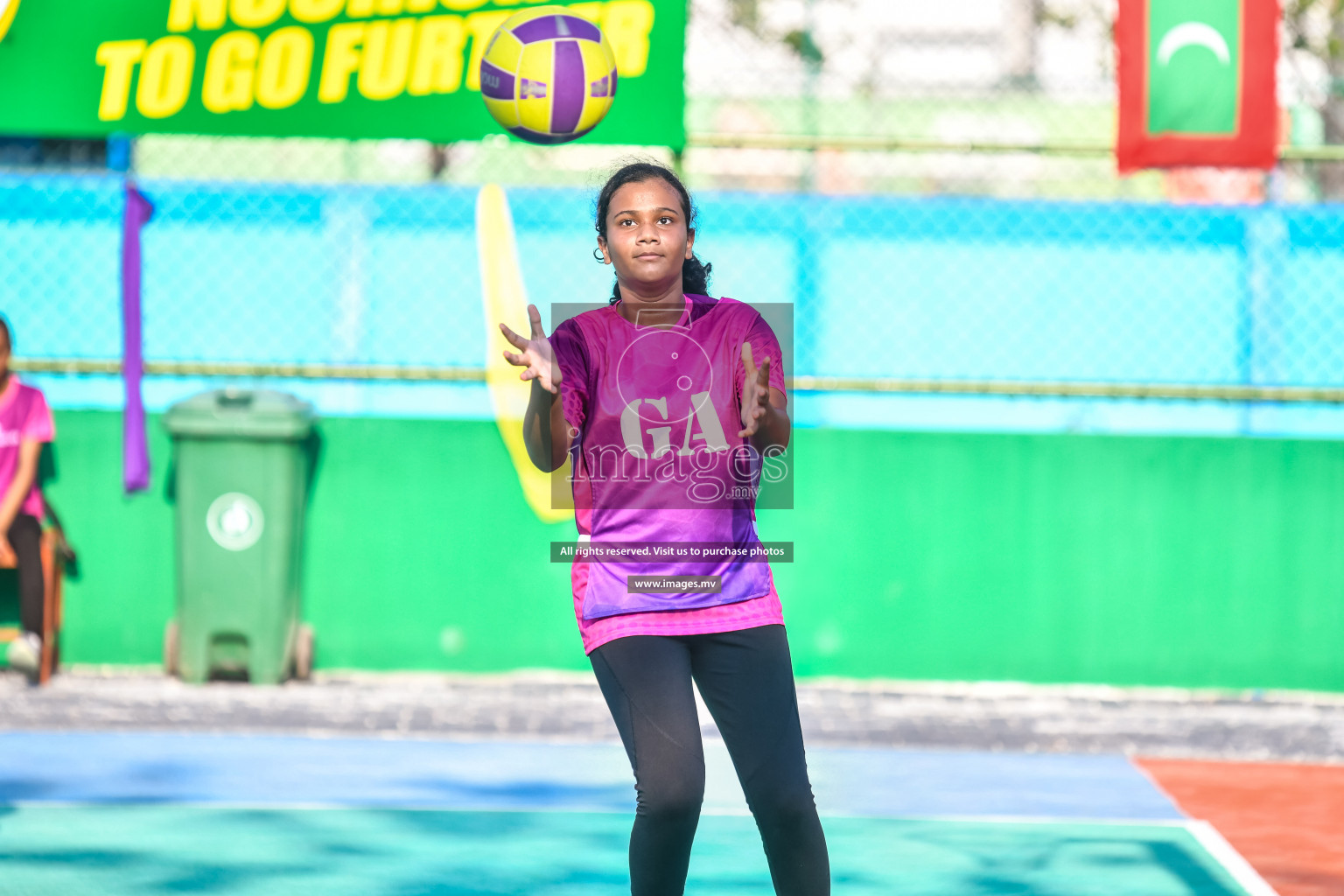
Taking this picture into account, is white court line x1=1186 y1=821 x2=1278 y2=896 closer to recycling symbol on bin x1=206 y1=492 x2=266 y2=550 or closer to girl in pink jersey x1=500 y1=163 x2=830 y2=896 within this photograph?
girl in pink jersey x1=500 y1=163 x2=830 y2=896

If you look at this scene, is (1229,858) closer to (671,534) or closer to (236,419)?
(671,534)

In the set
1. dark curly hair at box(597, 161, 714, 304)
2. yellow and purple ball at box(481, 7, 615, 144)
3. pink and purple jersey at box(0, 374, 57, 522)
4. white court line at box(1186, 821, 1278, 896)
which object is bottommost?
white court line at box(1186, 821, 1278, 896)

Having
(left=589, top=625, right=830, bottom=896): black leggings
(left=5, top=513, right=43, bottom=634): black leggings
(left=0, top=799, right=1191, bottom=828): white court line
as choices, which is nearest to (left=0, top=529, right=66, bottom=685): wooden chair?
(left=5, top=513, right=43, bottom=634): black leggings

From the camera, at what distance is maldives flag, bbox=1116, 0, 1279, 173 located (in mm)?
8492

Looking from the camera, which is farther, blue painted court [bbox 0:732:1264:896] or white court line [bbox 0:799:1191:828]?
white court line [bbox 0:799:1191:828]

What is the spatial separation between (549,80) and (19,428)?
12.3 feet

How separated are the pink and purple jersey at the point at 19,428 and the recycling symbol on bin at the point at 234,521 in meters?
0.93

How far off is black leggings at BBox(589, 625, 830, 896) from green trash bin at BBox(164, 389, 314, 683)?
5050mm

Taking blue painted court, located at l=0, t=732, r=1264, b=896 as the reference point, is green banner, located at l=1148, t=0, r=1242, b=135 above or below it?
above

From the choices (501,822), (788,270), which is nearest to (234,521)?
(501,822)

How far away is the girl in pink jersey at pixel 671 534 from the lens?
349 cm

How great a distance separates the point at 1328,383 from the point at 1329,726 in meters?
2.05

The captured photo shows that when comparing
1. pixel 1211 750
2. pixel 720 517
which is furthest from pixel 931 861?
pixel 1211 750

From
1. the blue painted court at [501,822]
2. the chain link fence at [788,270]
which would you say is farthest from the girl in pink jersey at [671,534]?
the chain link fence at [788,270]
